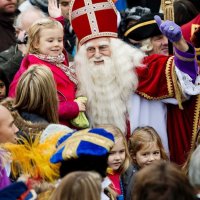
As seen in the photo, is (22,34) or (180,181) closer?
(180,181)

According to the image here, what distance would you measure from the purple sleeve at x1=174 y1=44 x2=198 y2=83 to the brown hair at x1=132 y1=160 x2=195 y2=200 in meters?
3.05

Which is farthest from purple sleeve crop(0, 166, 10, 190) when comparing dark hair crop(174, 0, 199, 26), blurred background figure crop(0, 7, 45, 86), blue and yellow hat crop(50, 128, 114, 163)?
dark hair crop(174, 0, 199, 26)

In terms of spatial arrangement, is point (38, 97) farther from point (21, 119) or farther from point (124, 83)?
point (124, 83)

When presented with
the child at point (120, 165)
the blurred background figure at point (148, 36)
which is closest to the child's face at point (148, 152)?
the child at point (120, 165)

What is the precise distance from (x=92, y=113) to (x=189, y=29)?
1.28 metres

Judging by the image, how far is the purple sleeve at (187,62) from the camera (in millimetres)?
8281

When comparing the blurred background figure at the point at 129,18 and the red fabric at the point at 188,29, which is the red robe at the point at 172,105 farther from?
the blurred background figure at the point at 129,18

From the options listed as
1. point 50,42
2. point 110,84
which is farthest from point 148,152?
point 50,42

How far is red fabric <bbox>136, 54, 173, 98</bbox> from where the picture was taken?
28.1ft

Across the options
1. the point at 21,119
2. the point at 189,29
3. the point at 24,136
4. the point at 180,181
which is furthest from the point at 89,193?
the point at 189,29

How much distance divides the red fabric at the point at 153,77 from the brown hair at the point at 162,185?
3266 mm

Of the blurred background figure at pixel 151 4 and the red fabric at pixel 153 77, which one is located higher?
the red fabric at pixel 153 77

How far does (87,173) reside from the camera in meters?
5.34

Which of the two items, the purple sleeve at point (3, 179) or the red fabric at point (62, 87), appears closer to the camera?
the purple sleeve at point (3, 179)
